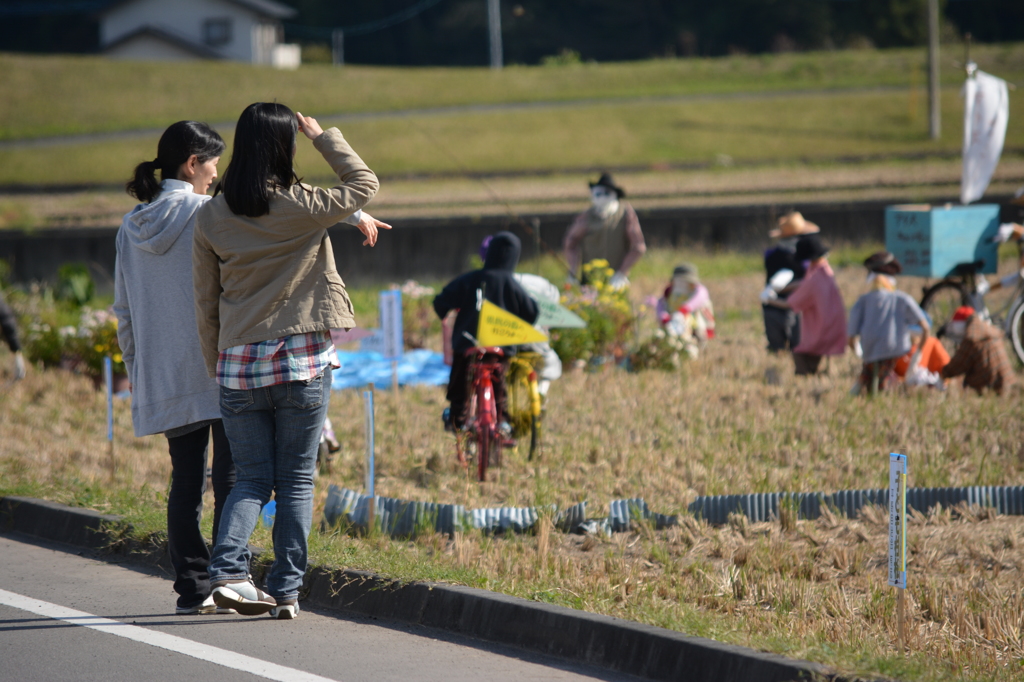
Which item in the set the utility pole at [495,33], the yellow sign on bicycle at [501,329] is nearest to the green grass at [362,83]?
the utility pole at [495,33]

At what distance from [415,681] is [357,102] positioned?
4678cm

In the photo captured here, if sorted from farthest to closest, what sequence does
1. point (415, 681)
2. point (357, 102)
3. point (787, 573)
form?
1. point (357, 102)
2. point (787, 573)
3. point (415, 681)

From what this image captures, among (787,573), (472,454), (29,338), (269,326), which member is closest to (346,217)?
(269,326)

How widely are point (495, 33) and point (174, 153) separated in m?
59.4

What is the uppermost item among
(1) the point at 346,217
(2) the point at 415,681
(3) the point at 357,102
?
(3) the point at 357,102

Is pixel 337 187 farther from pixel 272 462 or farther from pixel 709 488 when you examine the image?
pixel 709 488

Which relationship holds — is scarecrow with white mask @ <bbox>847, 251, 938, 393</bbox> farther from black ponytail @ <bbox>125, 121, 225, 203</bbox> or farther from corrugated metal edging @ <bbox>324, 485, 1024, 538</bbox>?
black ponytail @ <bbox>125, 121, 225, 203</bbox>

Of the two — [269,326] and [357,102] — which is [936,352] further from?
[357,102]

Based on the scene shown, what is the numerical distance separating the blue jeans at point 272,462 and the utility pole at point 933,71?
28.4 metres

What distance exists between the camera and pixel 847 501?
625 centimetres

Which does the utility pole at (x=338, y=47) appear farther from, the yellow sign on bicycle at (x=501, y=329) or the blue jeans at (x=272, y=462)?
the blue jeans at (x=272, y=462)

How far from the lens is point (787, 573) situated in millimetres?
5227

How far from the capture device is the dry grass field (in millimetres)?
4551

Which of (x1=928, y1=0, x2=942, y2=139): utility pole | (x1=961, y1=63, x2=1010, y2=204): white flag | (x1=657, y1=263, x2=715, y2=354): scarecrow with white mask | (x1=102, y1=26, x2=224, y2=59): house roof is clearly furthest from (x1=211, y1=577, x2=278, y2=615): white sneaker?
(x1=102, y1=26, x2=224, y2=59): house roof
